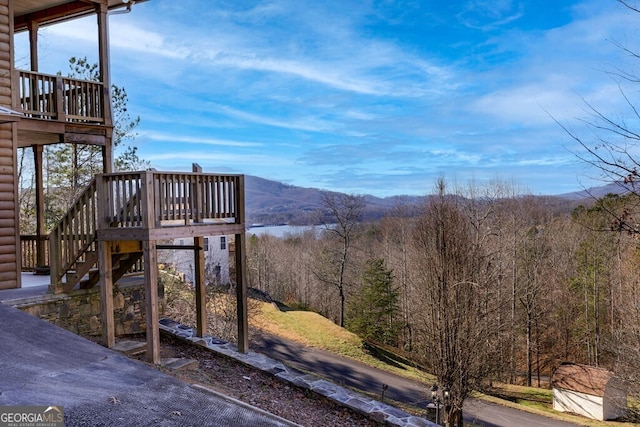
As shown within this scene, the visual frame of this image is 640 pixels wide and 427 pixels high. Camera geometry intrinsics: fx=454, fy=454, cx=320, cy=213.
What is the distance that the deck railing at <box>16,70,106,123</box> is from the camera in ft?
28.4

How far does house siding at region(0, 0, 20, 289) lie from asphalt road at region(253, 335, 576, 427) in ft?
35.0

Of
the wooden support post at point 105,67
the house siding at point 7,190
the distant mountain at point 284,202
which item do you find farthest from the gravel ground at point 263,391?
Result: the distant mountain at point 284,202

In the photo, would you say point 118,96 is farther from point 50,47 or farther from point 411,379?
point 411,379

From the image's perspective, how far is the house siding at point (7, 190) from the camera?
8094 millimetres

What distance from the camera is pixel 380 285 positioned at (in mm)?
26141

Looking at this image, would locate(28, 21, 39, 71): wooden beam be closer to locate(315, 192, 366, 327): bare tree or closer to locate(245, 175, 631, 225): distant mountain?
locate(245, 175, 631, 225): distant mountain

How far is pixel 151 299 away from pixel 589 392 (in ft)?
61.5

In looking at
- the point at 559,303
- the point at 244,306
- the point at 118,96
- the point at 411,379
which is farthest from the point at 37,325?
the point at 559,303

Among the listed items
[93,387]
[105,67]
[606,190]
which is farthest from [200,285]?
[606,190]

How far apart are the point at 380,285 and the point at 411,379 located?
7.14 meters

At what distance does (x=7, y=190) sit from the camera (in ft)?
26.9

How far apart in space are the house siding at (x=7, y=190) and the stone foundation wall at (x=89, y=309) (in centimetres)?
179

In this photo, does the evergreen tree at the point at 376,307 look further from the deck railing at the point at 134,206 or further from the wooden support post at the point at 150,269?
the wooden support post at the point at 150,269

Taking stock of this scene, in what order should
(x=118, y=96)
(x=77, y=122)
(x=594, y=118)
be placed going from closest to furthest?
(x=594, y=118) → (x=77, y=122) → (x=118, y=96)
